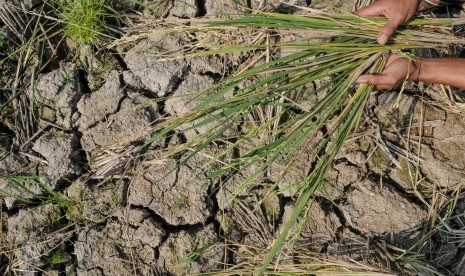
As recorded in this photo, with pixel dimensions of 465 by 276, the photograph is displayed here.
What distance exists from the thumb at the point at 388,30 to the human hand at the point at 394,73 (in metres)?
0.12

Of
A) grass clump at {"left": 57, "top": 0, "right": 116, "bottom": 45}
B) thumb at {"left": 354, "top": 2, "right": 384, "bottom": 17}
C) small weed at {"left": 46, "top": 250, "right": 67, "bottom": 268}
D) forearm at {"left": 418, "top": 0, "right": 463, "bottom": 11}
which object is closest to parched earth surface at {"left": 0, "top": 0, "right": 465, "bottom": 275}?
small weed at {"left": 46, "top": 250, "right": 67, "bottom": 268}

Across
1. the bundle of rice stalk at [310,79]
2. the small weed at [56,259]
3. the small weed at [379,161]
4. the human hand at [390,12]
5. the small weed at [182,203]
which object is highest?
the human hand at [390,12]

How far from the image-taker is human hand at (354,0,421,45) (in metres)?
2.32

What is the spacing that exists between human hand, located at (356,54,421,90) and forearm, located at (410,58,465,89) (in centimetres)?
2

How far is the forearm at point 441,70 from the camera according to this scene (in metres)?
2.38

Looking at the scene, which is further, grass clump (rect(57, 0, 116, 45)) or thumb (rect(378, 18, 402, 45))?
grass clump (rect(57, 0, 116, 45))

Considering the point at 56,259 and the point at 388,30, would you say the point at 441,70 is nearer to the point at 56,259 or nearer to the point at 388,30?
the point at 388,30

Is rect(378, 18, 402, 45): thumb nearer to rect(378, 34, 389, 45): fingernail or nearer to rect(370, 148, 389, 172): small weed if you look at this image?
rect(378, 34, 389, 45): fingernail

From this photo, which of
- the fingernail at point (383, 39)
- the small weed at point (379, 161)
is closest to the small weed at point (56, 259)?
the small weed at point (379, 161)

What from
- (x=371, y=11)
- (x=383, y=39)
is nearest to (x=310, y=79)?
(x=383, y=39)

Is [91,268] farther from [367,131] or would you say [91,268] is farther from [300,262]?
[367,131]

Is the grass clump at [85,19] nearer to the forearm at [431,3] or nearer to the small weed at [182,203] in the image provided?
the small weed at [182,203]

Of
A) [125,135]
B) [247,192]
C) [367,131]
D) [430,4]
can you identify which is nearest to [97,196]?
[125,135]

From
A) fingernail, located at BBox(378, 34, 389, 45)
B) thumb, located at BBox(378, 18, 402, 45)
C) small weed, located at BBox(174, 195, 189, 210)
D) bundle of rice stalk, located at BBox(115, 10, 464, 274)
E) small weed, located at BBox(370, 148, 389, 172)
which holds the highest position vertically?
thumb, located at BBox(378, 18, 402, 45)
